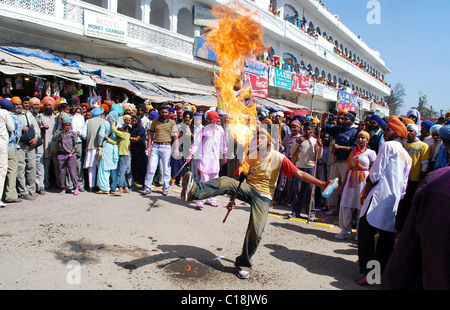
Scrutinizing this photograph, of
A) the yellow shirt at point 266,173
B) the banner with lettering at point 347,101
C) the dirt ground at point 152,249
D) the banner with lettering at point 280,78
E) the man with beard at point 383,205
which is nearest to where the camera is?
the dirt ground at point 152,249

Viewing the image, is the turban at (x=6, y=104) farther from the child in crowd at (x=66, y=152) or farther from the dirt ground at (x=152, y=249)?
the dirt ground at (x=152, y=249)

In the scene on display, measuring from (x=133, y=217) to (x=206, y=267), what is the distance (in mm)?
2220

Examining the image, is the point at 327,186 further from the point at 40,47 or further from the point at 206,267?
the point at 40,47

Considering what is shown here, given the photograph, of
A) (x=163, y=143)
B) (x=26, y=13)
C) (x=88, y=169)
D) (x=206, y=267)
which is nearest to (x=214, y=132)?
(x=163, y=143)

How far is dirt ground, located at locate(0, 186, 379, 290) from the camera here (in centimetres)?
341

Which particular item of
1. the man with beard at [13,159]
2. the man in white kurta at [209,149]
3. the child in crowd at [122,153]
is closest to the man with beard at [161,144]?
the child in crowd at [122,153]

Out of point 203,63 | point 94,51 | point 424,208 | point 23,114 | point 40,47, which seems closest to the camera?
point 424,208

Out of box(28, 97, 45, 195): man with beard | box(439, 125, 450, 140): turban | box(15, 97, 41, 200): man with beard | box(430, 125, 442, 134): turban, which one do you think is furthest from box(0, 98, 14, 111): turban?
box(430, 125, 442, 134): turban

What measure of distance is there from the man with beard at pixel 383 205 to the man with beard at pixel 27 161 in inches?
238

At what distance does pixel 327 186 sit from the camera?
3.35 metres

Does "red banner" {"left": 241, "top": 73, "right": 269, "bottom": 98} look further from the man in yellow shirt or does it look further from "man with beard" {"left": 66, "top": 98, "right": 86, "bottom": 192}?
the man in yellow shirt

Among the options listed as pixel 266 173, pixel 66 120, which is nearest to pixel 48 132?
pixel 66 120

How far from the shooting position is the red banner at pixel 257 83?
1786cm

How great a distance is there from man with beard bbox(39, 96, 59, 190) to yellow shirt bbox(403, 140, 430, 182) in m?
7.23
